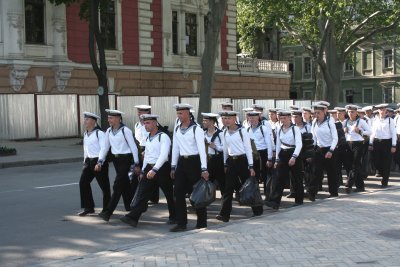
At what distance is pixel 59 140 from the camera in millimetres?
27438

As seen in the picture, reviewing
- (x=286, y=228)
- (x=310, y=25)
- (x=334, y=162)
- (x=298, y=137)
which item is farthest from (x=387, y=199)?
(x=310, y=25)

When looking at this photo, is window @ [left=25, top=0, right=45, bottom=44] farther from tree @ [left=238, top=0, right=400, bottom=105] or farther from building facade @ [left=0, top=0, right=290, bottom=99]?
tree @ [left=238, top=0, right=400, bottom=105]

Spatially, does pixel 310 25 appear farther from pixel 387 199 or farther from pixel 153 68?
pixel 387 199

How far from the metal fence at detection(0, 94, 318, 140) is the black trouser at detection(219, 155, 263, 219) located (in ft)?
60.7

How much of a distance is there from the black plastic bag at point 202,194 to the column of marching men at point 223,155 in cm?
15

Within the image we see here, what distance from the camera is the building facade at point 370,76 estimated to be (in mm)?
58875

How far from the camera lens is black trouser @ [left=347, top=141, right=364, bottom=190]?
1238 centimetres

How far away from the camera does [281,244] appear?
7.27m

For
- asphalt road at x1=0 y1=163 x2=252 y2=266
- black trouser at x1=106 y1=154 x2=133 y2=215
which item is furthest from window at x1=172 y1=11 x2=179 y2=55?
black trouser at x1=106 y1=154 x2=133 y2=215

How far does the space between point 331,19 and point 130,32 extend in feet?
38.8

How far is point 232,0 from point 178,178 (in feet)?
107

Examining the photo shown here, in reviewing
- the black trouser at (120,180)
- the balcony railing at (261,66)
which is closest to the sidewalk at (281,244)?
the black trouser at (120,180)

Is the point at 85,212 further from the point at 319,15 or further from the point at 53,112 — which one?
the point at 319,15

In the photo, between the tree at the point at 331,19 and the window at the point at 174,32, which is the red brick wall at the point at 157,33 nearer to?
the window at the point at 174,32
